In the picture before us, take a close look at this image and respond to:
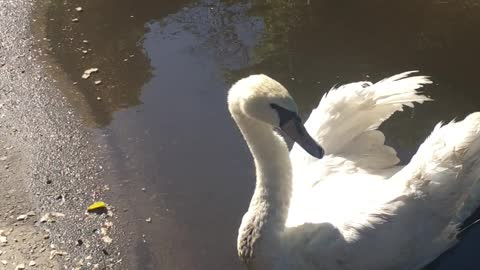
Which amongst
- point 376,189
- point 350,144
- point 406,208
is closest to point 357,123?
point 350,144

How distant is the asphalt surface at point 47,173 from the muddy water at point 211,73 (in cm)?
18

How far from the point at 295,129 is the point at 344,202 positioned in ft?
2.29

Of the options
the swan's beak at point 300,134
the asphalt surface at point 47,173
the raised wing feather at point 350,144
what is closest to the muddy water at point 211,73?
the asphalt surface at point 47,173

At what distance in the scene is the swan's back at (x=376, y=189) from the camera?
443 centimetres

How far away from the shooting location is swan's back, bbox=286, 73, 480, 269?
175 inches

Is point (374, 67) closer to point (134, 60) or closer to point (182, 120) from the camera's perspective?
point (182, 120)

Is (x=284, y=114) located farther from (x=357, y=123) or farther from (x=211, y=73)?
(x=211, y=73)

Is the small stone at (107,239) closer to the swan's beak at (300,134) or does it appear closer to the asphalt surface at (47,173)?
the asphalt surface at (47,173)

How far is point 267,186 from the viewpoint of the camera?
4.58 m

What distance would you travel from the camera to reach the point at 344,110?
5.22 m

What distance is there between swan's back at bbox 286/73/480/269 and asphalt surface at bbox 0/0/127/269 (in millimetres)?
1531

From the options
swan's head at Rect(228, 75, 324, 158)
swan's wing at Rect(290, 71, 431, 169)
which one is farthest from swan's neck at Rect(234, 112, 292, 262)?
swan's wing at Rect(290, 71, 431, 169)

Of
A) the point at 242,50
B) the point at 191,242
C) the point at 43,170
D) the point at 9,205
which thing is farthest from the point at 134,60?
the point at 191,242

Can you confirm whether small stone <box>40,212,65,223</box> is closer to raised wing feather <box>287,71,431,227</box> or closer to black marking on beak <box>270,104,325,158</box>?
raised wing feather <box>287,71,431,227</box>
